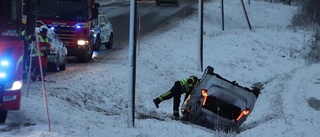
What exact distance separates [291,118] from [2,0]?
9051mm

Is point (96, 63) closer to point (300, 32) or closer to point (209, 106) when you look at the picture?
point (209, 106)

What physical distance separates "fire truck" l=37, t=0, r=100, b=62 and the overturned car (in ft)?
29.1

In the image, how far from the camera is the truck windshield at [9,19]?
957 cm

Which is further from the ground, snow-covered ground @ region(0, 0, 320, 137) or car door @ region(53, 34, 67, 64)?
car door @ region(53, 34, 67, 64)

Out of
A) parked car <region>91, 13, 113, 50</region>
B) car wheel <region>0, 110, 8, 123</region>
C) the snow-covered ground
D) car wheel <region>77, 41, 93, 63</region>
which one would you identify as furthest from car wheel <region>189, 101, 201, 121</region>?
parked car <region>91, 13, 113, 50</region>

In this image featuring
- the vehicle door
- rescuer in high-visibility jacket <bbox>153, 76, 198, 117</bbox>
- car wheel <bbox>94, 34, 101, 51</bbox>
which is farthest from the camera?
the vehicle door

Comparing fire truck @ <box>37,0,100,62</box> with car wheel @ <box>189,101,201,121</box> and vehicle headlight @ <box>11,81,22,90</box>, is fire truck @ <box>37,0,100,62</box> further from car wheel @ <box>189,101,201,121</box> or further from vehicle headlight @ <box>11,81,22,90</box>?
vehicle headlight @ <box>11,81,22,90</box>

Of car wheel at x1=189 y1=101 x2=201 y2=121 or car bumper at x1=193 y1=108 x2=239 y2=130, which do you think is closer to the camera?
car bumper at x1=193 y1=108 x2=239 y2=130

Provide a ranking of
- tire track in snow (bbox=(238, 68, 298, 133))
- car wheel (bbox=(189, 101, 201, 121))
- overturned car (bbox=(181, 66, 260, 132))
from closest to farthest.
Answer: overturned car (bbox=(181, 66, 260, 132)) → car wheel (bbox=(189, 101, 201, 121)) → tire track in snow (bbox=(238, 68, 298, 133))

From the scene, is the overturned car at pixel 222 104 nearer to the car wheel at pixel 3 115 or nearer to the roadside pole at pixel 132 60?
the roadside pole at pixel 132 60

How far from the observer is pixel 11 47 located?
31.5 feet

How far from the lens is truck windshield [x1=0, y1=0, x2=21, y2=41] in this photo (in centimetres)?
957

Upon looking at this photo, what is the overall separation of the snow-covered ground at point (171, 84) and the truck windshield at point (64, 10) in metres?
2.08

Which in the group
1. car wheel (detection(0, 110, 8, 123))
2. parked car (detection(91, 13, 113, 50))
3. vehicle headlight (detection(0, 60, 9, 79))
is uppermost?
parked car (detection(91, 13, 113, 50))
